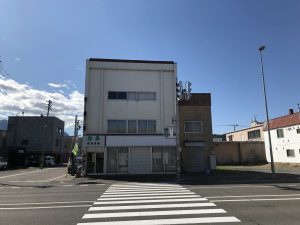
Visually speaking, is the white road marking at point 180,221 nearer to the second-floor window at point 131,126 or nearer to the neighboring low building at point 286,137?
the second-floor window at point 131,126

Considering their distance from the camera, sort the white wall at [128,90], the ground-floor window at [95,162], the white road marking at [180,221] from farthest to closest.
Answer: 1. the white wall at [128,90]
2. the ground-floor window at [95,162]
3. the white road marking at [180,221]

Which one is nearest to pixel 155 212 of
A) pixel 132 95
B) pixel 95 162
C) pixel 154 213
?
pixel 154 213

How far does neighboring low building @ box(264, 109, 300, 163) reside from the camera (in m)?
43.3

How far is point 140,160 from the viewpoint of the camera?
106ft

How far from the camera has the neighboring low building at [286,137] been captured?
4332cm

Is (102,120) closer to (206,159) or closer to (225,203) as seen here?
(206,159)

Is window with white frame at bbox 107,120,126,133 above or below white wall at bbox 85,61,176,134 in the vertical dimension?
below

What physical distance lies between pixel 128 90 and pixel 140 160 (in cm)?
741

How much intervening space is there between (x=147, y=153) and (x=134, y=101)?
18.4ft

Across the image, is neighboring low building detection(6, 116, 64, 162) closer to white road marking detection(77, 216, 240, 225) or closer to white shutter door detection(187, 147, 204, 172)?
white shutter door detection(187, 147, 204, 172)

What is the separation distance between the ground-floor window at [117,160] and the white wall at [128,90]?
94.8 inches

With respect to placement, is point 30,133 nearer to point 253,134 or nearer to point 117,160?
point 117,160

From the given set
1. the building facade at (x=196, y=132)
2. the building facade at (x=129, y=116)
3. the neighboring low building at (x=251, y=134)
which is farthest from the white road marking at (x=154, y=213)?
the neighboring low building at (x=251, y=134)

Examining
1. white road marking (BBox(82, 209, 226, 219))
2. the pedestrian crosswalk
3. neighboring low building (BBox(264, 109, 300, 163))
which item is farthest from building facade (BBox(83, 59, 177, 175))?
white road marking (BBox(82, 209, 226, 219))
